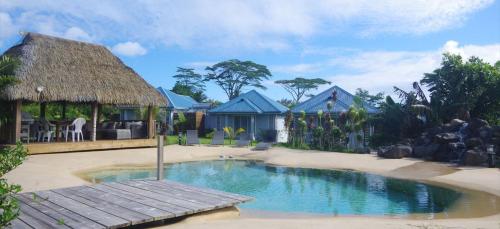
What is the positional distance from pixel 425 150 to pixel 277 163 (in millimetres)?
6566

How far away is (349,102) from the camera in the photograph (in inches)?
1015

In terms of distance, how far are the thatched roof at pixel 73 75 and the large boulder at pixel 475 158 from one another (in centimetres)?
1295

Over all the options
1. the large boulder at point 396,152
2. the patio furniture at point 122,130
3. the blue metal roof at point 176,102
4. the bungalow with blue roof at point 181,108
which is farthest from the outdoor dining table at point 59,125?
the large boulder at point 396,152

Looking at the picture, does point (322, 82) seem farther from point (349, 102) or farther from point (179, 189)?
point (179, 189)

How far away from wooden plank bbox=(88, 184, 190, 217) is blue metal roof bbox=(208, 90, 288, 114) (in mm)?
18633

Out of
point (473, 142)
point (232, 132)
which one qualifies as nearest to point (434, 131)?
point (473, 142)

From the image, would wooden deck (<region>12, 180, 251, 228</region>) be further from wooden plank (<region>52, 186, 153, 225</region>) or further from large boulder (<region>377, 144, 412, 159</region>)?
large boulder (<region>377, 144, 412, 159</region>)

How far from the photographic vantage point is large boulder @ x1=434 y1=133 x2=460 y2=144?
16.7 meters

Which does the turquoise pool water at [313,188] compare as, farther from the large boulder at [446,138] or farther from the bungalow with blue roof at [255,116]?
the bungalow with blue roof at [255,116]

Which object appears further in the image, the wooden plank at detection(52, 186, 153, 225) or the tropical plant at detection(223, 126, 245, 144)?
the tropical plant at detection(223, 126, 245, 144)

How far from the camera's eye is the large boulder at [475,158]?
14727mm

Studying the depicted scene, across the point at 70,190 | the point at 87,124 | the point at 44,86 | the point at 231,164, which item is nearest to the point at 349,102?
the point at 231,164

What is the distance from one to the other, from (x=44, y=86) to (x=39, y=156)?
2679 millimetres

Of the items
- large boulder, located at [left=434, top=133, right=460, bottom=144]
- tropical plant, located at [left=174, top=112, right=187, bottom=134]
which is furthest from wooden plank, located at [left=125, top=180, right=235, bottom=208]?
tropical plant, located at [left=174, top=112, right=187, bottom=134]
